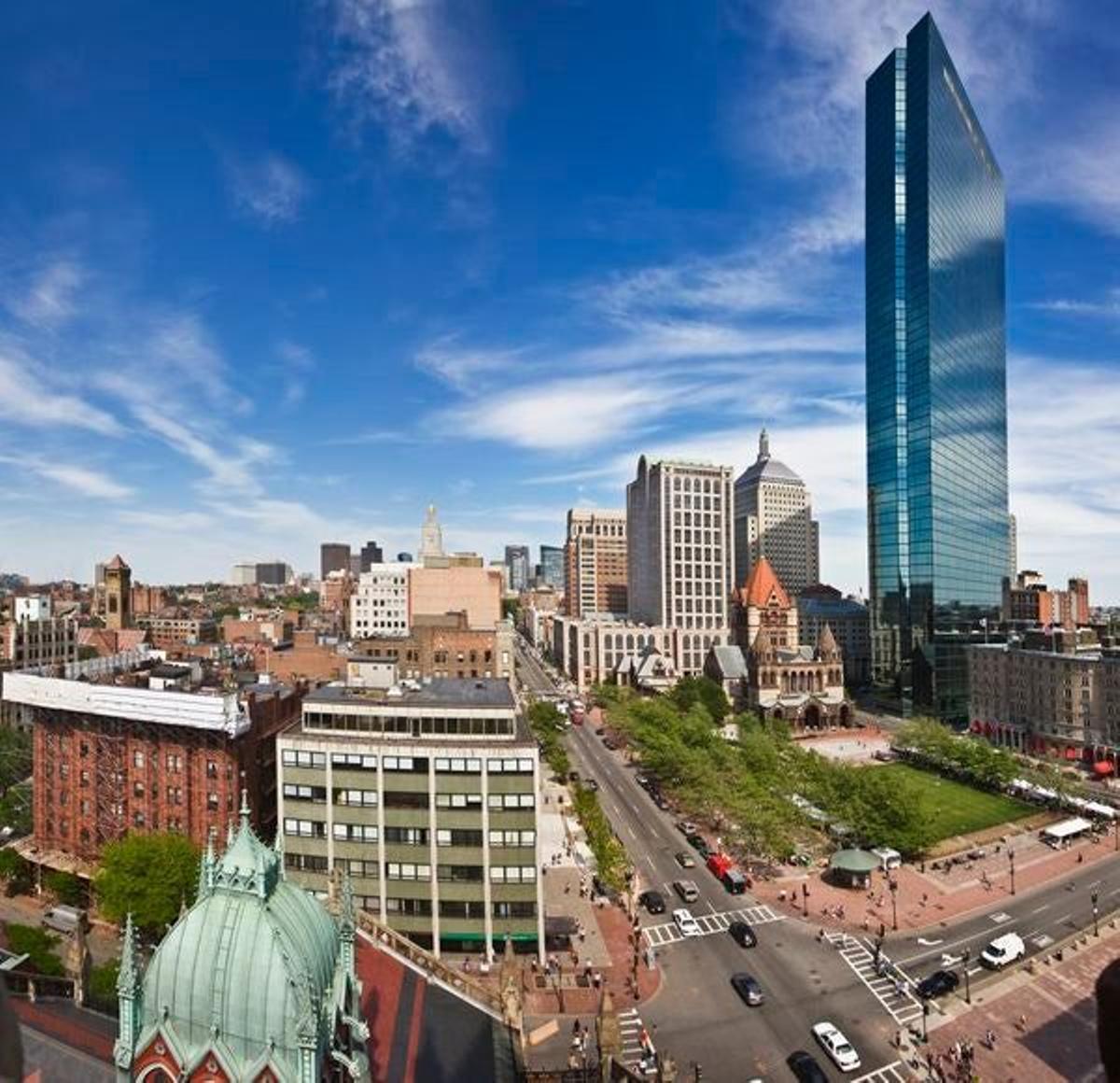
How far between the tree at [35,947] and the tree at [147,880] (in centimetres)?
569

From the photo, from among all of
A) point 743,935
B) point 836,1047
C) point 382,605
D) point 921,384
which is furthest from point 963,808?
point 382,605

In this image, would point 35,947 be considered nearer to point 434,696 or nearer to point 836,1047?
point 434,696

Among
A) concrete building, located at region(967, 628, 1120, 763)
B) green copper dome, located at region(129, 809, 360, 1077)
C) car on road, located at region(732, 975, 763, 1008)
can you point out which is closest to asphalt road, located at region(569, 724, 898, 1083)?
car on road, located at region(732, 975, 763, 1008)

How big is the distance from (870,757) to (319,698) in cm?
9517

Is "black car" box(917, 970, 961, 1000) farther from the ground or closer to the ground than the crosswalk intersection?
farther from the ground

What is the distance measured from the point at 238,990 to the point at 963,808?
101 meters

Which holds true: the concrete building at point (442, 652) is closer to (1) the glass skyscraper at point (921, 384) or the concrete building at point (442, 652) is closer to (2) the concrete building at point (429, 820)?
(2) the concrete building at point (429, 820)

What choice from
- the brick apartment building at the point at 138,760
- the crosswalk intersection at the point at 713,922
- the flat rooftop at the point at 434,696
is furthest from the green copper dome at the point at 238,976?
the brick apartment building at the point at 138,760

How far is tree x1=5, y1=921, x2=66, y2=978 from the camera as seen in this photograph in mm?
52125

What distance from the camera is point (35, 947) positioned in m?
54.8

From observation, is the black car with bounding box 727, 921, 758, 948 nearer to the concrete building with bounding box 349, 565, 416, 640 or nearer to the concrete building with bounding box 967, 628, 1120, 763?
the concrete building with bounding box 967, 628, 1120, 763

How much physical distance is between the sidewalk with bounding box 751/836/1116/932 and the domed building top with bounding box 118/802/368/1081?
59530mm

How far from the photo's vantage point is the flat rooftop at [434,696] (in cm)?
6719

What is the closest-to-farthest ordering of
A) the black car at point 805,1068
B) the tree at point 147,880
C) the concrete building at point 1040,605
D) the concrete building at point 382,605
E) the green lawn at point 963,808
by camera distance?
the black car at point 805,1068 → the tree at point 147,880 → the green lawn at point 963,808 → the concrete building at point 1040,605 → the concrete building at point 382,605
